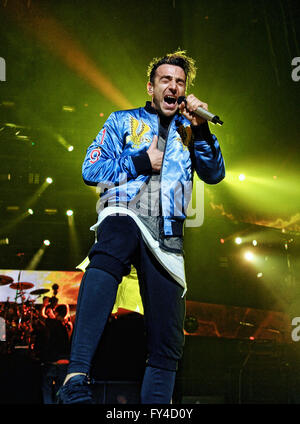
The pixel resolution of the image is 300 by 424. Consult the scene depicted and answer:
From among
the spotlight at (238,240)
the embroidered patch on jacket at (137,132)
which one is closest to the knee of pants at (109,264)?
the embroidered patch on jacket at (137,132)

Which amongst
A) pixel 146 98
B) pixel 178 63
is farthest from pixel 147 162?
pixel 146 98

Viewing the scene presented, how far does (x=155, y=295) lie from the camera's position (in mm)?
1623

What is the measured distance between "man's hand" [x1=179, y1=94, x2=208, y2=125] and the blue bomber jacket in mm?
39

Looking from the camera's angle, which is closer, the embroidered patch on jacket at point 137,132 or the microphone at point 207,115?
the microphone at point 207,115

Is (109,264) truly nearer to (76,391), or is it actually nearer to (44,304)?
(76,391)

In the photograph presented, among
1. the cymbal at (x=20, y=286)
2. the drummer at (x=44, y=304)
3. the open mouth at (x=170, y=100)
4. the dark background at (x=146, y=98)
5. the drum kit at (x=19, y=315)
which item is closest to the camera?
the open mouth at (x=170, y=100)

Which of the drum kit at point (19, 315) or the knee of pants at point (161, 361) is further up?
the drum kit at point (19, 315)

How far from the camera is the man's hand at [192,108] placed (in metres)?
1.65

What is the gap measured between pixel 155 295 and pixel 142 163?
21.2 inches

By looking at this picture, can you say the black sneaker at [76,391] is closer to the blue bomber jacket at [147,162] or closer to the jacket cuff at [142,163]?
the blue bomber jacket at [147,162]

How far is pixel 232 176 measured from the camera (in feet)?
21.0

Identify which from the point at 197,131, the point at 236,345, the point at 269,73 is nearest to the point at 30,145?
the point at 269,73

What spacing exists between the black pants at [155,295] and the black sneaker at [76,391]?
0.40 m

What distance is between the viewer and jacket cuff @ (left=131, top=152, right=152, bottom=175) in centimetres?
168
